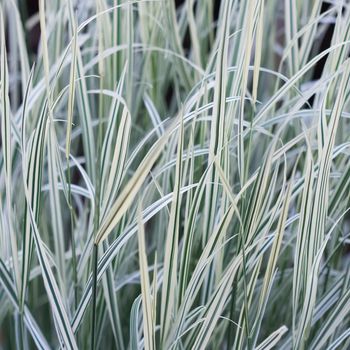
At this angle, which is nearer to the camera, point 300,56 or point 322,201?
point 322,201

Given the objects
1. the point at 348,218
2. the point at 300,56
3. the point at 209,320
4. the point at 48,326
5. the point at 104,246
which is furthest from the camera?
the point at 348,218

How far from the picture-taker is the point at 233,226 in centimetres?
82

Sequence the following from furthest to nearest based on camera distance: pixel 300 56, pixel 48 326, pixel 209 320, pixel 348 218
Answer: pixel 348 218, pixel 48 326, pixel 300 56, pixel 209 320

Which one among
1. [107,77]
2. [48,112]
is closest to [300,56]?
[107,77]

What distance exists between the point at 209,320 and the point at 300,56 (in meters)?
0.39

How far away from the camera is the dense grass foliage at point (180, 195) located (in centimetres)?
62

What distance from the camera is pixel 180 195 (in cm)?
60

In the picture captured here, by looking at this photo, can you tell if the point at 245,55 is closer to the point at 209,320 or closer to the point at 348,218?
the point at 209,320

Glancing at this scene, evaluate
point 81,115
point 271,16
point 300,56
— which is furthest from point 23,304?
point 271,16

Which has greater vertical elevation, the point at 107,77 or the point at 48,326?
the point at 107,77

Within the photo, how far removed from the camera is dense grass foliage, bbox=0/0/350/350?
620 millimetres

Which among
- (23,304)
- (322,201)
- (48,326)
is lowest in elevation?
(48,326)

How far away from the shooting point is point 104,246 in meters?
0.74

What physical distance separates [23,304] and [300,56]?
0.45m
